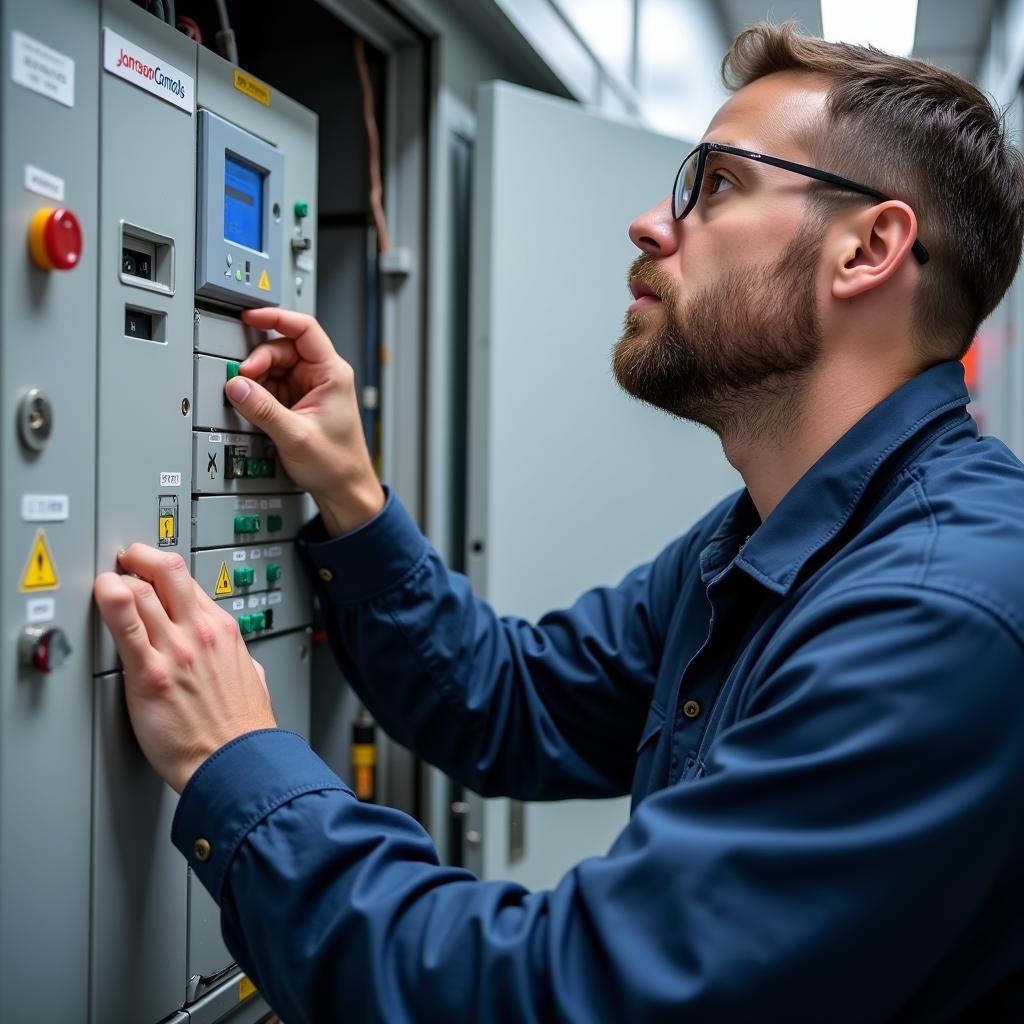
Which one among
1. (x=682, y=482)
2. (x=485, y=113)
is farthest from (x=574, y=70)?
(x=682, y=482)

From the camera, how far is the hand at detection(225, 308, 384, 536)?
115 centimetres

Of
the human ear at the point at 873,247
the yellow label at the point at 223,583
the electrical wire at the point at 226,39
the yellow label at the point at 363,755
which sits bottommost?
the yellow label at the point at 363,755

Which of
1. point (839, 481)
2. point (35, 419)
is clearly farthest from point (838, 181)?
point (35, 419)

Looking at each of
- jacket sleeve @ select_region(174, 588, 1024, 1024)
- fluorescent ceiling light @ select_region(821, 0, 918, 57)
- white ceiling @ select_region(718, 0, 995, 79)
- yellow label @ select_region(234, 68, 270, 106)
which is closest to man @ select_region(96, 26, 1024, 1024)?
jacket sleeve @ select_region(174, 588, 1024, 1024)

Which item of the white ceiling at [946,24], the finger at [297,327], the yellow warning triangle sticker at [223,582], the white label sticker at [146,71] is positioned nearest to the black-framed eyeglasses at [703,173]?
the finger at [297,327]

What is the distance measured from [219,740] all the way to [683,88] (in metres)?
2.82

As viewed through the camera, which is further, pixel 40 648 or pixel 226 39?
pixel 226 39

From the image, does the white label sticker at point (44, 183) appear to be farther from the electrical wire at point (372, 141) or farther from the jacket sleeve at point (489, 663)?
the electrical wire at point (372, 141)

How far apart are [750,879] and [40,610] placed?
0.62 m

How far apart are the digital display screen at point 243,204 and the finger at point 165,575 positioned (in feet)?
1.23

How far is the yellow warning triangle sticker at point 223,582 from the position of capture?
3.61 feet

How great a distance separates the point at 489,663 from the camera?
1352mm

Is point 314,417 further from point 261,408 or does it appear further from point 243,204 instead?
point 243,204

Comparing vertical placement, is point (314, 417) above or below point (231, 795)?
above
